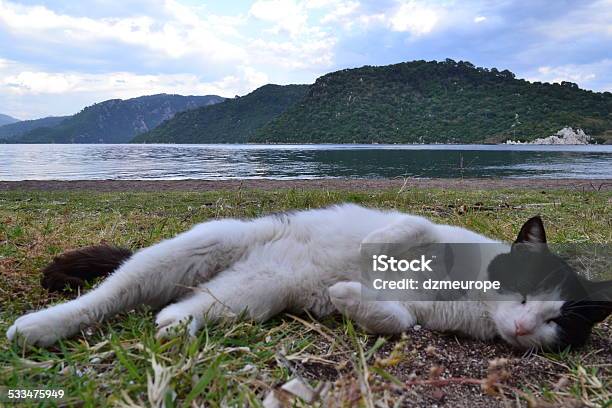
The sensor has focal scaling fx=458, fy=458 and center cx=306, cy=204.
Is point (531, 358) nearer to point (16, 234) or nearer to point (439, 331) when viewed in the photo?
point (439, 331)

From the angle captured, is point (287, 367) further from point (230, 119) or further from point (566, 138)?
point (230, 119)

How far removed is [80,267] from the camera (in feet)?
9.61

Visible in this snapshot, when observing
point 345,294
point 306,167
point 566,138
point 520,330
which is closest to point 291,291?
point 345,294

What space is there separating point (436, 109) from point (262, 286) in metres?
94.0

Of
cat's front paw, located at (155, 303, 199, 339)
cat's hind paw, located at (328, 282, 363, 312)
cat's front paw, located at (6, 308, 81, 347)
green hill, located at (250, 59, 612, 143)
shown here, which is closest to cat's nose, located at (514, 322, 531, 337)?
cat's hind paw, located at (328, 282, 363, 312)

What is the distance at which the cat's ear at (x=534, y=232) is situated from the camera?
2.62m

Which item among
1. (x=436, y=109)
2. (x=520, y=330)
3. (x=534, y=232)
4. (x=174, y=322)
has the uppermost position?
(x=436, y=109)

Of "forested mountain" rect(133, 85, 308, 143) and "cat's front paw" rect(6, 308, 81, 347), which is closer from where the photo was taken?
"cat's front paw" rect(6, 308, 81, 347)

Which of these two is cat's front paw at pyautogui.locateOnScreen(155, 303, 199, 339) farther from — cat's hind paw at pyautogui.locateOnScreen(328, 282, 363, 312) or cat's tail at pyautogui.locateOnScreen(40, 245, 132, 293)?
cat's tail at pyautogui.locateOnScreen(40, 245, 132, 293)

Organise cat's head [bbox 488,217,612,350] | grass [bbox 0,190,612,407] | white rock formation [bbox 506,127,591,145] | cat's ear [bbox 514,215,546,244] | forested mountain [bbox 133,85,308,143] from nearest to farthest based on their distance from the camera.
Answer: grass [bbox 0,190,612,407] < cat's head [bbox 488,217,612,350] < cat's ear [bbox 514,215,546,244] < white rock formation [bbox 506,127,591,145] < forested mountain [bbox 133,85,308,143]

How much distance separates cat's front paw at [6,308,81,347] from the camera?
1.98 m

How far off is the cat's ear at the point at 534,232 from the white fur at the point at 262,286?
1.24 ft

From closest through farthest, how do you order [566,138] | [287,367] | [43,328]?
[287,367], [43,328], [566,138]

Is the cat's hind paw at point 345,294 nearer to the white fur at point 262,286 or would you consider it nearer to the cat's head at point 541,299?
the white fur at point 262,286
